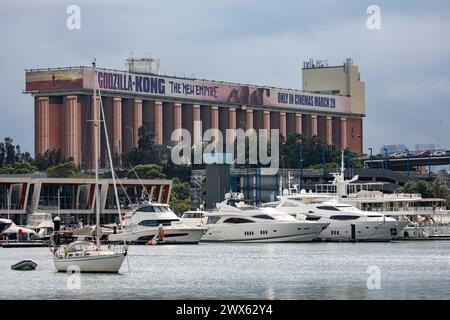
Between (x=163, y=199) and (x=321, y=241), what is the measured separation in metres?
44.8

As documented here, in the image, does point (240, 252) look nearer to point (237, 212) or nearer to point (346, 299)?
point (237, 212)

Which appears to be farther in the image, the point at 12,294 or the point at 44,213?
the point at 44,213

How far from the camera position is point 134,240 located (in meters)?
128

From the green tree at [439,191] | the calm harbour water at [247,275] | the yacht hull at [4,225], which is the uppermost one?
the green tree at [439,191]

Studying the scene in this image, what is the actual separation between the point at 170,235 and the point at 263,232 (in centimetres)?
890

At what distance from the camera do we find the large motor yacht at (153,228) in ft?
419

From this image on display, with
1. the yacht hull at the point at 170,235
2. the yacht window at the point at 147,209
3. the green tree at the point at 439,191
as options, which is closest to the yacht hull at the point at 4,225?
the yacht hull at the point at 170,235

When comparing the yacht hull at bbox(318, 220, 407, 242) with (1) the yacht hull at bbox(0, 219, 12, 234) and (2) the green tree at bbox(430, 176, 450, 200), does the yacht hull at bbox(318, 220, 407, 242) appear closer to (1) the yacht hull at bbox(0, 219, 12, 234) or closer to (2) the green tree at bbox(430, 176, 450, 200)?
(1) the yacht hull at bbox(0, 219, 12, 234)

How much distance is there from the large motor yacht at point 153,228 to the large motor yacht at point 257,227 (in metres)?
3.47

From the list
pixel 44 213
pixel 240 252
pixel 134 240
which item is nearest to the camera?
pixel 240 252

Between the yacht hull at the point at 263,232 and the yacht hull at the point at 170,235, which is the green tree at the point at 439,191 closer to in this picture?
the yacht hull at the point at 263,232

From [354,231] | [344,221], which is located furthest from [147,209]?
[354,231]

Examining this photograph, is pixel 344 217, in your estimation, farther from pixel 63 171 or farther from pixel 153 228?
pixel 63 171
